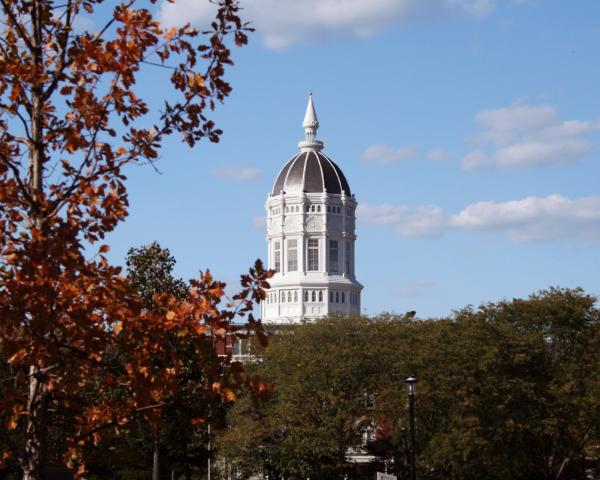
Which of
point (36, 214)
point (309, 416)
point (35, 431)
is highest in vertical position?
point (309, 416)

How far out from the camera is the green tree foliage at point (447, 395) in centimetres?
6200

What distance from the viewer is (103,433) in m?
14.5

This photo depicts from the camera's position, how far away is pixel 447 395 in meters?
61.5

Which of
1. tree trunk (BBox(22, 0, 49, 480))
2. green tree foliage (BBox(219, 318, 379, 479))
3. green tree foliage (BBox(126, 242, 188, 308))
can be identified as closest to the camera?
tree trunk (BBox(22, 0, 49, 480))

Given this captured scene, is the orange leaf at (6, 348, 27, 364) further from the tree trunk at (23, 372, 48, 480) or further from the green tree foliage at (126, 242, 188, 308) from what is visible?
the green tree foliage at (126, 242, 188, 308)

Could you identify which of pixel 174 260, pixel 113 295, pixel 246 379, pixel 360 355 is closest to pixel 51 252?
pixel 113 295

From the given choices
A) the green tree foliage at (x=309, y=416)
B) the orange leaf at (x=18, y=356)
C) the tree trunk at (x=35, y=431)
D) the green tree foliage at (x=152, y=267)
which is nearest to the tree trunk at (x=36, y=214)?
the tree trunk at (x=35, y=431)

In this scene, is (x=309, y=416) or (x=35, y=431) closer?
(x=35, y=431)

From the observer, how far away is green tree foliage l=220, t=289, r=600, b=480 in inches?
2441

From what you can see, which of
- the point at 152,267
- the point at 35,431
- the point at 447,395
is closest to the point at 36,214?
the point at 35,431

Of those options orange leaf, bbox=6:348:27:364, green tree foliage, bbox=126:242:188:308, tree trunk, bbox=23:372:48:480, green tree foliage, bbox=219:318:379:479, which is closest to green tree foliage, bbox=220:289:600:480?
green tree foliage, bbox=219:318:379:479

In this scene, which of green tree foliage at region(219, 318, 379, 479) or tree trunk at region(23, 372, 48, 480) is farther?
green tree foliage at region(219, 318, 379, 479)

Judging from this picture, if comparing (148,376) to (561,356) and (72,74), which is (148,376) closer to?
(72,74)

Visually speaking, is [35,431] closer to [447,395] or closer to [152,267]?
[152,267]
